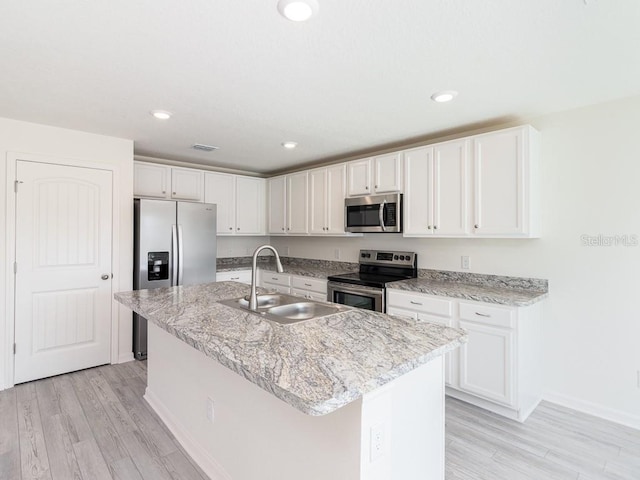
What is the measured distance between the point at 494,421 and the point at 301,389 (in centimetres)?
221

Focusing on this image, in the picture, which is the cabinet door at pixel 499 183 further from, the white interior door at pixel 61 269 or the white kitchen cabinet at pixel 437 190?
the white interior door at pixel 61 269

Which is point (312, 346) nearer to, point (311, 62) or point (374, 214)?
point (311, 62)

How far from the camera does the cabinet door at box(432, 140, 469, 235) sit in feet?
9.94

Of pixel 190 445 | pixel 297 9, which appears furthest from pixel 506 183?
pixel 190 445

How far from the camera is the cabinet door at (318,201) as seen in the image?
4.34m

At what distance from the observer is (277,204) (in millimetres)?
5047

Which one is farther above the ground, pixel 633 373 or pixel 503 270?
pixel 503 270

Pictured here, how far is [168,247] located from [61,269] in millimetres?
960

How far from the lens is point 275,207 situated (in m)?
5.08

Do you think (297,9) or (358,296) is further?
(358,296)

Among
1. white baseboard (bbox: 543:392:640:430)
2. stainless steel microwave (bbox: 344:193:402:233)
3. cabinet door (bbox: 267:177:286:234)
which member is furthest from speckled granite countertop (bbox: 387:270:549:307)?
cabinet door (bbox: 267:177:286:234)

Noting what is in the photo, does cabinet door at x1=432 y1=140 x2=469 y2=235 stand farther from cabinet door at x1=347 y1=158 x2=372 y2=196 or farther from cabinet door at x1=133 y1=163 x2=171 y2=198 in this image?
cabinet door at x1=133 y1=163 x2=171 y2=198

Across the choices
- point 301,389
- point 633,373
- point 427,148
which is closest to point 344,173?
point 427,148

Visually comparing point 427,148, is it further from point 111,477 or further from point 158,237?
point 111,477
